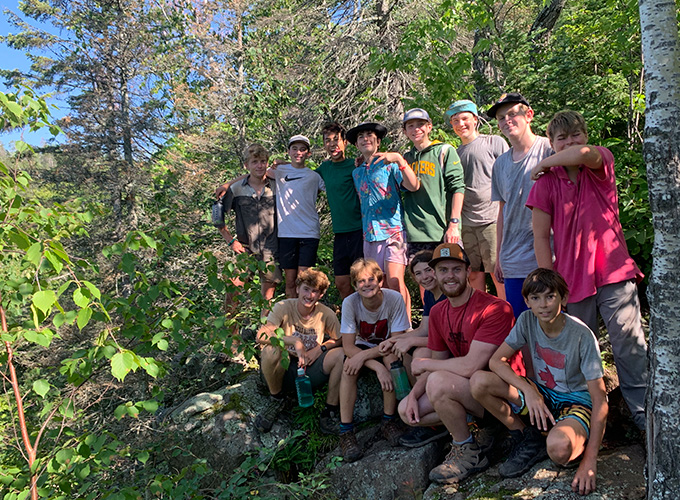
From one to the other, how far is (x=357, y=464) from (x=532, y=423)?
5.75 feet

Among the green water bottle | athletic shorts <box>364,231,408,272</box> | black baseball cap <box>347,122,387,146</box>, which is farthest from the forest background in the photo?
athletic shorts <box>364,231,408,272</box>

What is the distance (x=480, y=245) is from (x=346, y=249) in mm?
1428

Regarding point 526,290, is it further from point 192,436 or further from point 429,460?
point 192,436

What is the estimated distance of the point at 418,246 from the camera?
16.0ft

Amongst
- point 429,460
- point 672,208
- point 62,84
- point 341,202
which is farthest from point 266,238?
point 62,84

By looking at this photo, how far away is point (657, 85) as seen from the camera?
8.25 ft

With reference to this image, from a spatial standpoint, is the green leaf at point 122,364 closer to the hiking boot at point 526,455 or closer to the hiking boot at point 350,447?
the hiking boot at point 526,455

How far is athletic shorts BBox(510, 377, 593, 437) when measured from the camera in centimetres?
314

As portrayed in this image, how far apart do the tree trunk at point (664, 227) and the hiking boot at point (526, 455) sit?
84 cm

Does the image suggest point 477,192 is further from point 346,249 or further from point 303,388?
point 303,388

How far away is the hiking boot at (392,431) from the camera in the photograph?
4359 millimetres

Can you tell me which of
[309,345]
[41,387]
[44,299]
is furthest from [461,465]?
[44,299]

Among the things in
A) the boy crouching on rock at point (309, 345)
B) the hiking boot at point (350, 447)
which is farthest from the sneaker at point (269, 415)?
the hiking boot at point (350, 447)

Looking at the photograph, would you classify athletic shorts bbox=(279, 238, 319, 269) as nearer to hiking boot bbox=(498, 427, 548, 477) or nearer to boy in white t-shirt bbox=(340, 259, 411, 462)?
boy in white t-shirt bbox=(340, 259, 411, 462)
